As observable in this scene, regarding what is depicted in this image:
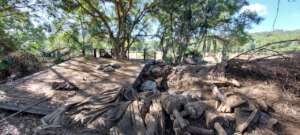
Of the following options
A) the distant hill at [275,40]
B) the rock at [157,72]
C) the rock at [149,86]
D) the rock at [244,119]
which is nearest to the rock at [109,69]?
the rock at [157,72]

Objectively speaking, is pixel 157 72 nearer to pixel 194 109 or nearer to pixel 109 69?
pixel 109 69

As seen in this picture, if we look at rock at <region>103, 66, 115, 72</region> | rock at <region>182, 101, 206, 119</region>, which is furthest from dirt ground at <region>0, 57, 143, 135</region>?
rock at <region>182, 101, 206, 119</region>

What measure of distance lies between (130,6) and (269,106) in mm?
8229

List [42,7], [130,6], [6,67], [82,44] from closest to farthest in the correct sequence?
[6,67]
[42,7]
[130,6]
[82,44]

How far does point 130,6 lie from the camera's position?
1029cm

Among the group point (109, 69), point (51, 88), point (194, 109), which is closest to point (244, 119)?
point (194, 109)

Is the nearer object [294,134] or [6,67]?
[294,134]

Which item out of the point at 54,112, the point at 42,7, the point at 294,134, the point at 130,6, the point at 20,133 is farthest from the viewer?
the point at 130,6

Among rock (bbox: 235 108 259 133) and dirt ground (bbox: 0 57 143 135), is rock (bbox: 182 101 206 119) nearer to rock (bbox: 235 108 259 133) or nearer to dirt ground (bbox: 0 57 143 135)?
rock (bbox: 235 108 259 133)

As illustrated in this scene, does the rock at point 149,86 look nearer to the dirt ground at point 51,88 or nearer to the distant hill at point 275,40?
the dirt ground at point 51,88

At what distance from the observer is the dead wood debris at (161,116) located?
2.84 meters

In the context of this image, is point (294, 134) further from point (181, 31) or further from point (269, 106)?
point (181, 31)

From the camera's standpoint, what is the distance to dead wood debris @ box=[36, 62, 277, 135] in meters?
2.84

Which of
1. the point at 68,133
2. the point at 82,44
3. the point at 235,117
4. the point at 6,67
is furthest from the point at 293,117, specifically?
the point at 82,44
